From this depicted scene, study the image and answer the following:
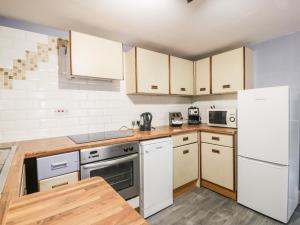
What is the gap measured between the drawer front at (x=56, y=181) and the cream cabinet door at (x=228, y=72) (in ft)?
7.39

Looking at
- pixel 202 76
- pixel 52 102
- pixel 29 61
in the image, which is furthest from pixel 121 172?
pixel 202 76

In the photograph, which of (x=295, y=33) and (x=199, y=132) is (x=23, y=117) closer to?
(x=199, y=132)

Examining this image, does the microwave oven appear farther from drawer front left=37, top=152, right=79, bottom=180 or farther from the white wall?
drawer front left=37, top=152, right=79, bottom=180

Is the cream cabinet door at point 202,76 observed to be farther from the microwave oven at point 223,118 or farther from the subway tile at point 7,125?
the subway tile at point 7,125

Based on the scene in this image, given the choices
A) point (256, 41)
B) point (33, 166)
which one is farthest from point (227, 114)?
point (33, 166)

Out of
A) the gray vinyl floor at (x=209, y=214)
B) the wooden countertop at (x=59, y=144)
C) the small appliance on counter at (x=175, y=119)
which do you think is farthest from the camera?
the small appliance on counter at (x=175, y=119)

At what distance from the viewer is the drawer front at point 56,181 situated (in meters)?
1.38

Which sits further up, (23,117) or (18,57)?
(18,57)

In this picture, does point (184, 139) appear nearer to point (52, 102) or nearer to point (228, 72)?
point (228, 72)

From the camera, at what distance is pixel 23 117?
1776 millimetres

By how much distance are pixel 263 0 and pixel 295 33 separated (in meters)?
1.08

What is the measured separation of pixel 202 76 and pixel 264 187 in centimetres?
178

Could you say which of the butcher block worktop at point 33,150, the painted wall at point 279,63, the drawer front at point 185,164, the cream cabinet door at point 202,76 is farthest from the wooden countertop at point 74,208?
the cream cabinet door at point 202,76

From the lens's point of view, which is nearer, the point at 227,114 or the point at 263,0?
the point at 263,0
